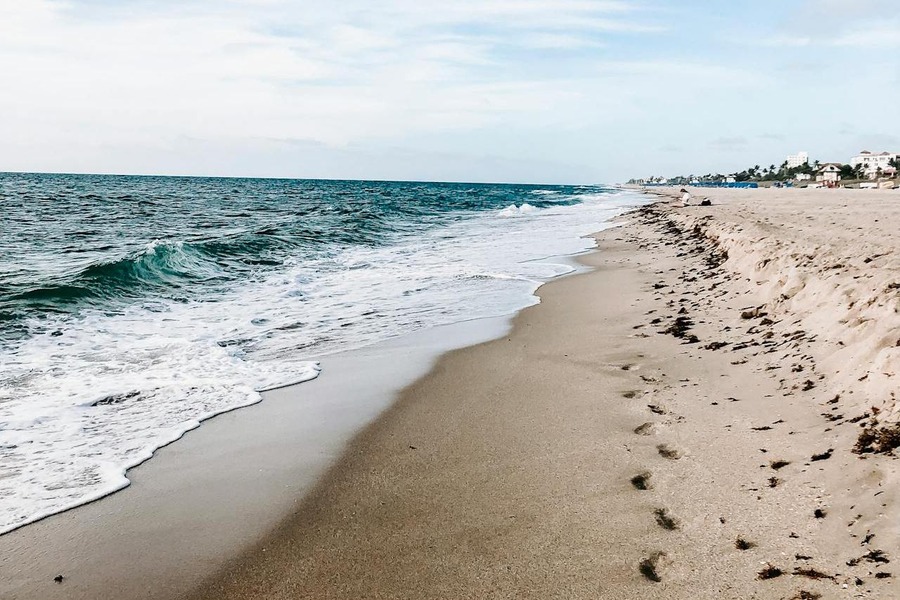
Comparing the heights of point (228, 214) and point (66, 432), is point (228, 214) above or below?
above

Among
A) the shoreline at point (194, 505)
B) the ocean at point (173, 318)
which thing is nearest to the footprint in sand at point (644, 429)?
the shoreline at point (194, 505)

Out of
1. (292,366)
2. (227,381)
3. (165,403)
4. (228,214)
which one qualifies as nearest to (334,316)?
(292,366)

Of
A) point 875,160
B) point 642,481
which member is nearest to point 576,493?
point 642,481

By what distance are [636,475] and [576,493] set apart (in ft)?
1.35

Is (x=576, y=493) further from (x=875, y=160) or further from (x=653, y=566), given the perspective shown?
(x=875, y=160)

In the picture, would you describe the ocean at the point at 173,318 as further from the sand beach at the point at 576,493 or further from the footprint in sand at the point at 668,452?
the footprint in sand at the point at 668,452

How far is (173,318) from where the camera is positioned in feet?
26.9

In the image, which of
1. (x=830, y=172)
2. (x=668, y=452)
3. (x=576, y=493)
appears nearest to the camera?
(x=576, y=493)

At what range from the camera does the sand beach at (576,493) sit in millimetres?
2451

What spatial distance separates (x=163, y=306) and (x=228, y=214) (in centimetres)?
2057

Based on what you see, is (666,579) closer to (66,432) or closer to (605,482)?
(605,482)

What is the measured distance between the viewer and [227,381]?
5340 mm

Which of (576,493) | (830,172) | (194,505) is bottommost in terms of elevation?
(194,505)

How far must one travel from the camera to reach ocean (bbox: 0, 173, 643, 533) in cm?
404
